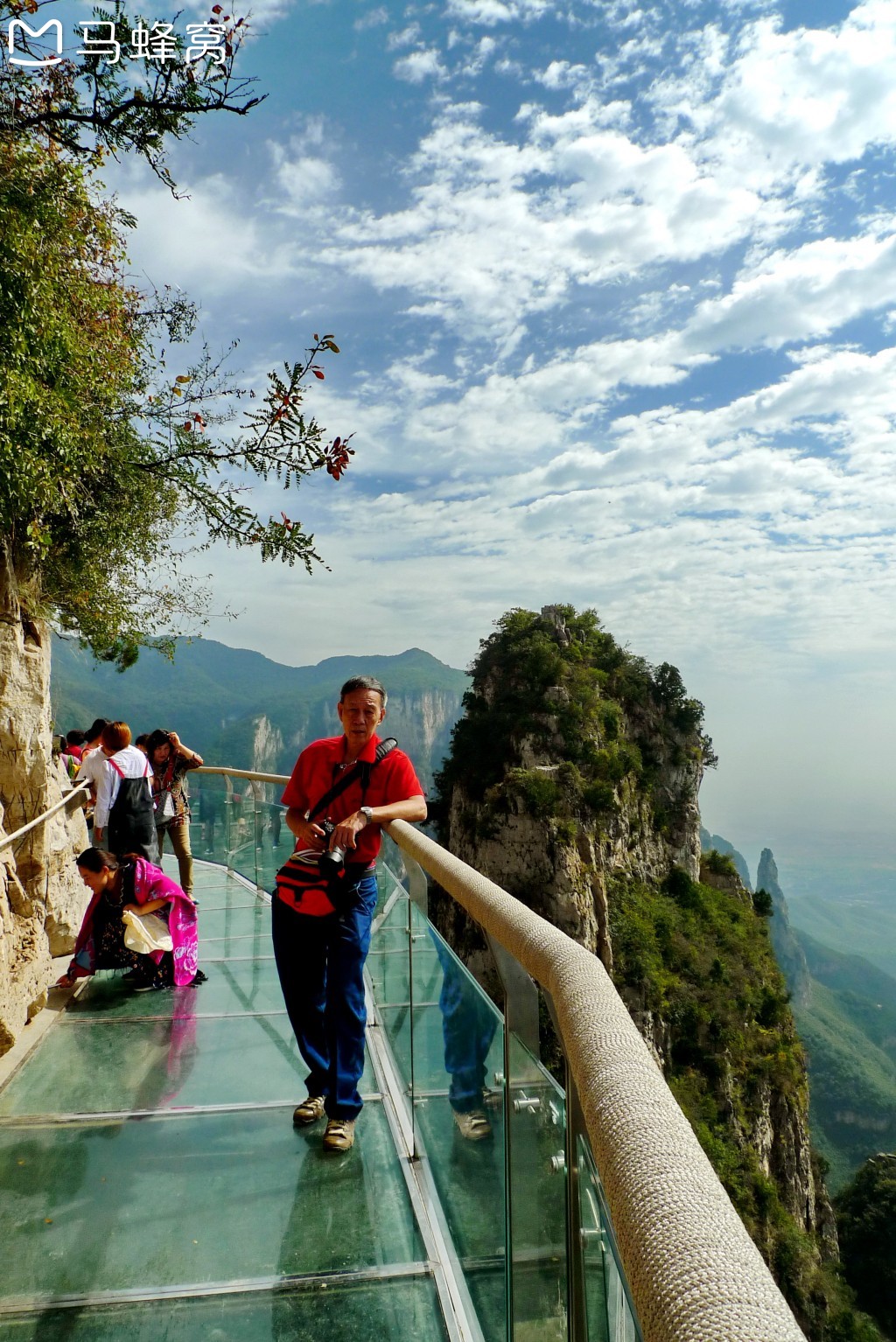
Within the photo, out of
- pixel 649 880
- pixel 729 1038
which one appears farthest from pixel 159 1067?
pixel 649 880

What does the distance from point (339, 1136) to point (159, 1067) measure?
105 cm

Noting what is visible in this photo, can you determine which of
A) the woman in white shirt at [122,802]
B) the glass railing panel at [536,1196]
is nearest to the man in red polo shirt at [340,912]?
the glass railing panel at [536,1196]

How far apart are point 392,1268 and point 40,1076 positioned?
178 centimetres

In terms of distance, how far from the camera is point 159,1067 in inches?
126

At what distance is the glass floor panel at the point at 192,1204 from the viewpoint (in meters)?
2.03

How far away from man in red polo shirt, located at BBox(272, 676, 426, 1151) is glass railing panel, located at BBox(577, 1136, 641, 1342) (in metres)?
1.67

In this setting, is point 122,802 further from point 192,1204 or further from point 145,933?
point 192,1204

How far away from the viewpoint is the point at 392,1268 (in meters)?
2.00

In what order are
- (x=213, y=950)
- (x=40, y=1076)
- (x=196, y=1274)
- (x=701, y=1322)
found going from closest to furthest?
1. (x=701, y=1322)
2. (x=196, y=1274)
3. (x=40, y=1076)
4. (x=213, y=950)

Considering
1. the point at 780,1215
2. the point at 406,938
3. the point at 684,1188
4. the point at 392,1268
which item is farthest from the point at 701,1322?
the point at 780,1215

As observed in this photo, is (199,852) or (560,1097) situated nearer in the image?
(560,1097)

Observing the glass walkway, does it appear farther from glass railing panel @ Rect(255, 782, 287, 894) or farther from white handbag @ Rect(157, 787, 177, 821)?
white handbag @ Rect(157, 787, 177, 821)

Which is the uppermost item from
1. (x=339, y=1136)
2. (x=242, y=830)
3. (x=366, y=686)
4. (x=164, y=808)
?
(x=366, y=686)

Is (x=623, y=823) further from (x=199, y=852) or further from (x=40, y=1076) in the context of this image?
(x=40, y=1076)
